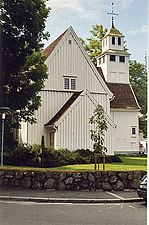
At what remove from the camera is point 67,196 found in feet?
8.77

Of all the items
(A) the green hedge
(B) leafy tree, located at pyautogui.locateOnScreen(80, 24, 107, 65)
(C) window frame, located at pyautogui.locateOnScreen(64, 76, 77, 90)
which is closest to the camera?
(B) leafy tree, located at pyautogui.locateOnScreen(80, 24, 107, 65)

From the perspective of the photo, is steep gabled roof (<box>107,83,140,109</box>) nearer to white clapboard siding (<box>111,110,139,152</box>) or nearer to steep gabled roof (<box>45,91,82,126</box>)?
white clapboard siding (<box>111,110,139,152</box>)

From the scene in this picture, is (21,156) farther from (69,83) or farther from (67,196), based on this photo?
(69,83)

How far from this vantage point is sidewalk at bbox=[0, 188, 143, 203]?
7.72 feet

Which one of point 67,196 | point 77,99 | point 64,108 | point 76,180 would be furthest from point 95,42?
point 76,180

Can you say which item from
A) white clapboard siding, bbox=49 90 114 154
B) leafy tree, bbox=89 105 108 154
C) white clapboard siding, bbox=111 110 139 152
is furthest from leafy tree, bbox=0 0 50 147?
white clapboard siding, bbox=111 110 139 152

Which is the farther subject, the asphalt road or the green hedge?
the green hedge

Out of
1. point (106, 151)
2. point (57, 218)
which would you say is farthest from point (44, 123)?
point (57, 218)

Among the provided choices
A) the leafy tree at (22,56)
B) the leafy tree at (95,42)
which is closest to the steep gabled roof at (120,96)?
the leafy tree at (95,42)

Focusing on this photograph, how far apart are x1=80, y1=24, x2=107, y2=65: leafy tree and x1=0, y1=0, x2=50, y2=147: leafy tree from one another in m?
0.27

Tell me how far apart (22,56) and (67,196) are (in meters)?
1.14

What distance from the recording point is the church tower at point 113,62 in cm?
200

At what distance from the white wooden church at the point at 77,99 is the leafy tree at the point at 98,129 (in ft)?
0.12

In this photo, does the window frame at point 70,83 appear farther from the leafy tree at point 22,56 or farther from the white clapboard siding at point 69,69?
the leafy tree at point 22,56
